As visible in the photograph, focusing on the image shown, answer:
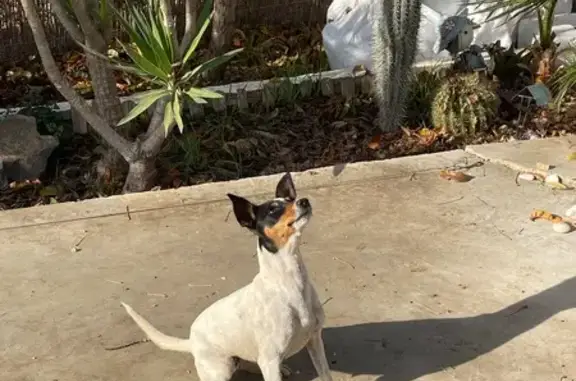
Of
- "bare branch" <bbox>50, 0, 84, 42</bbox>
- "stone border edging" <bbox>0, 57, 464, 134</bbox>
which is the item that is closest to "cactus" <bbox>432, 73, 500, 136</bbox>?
"stone border edging" <bbox>0, 57, 464, 134</bbox>

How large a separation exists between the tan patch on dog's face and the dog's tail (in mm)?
694

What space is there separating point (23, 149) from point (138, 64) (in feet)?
3.91

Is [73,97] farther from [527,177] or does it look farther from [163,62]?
[527,177]

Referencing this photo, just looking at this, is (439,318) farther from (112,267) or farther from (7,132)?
(7,132)

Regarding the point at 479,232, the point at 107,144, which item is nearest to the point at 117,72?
the point at 107,144

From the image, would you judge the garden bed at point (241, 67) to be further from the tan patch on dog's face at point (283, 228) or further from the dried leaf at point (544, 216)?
the tan patch on dog's face at point (283, 228)

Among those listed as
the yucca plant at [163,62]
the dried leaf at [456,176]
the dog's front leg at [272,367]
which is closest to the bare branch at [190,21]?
the yucca plant at [163,62]

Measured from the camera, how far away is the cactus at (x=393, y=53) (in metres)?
6.11

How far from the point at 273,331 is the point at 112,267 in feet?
5.06

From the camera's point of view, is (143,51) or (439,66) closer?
(143,51)

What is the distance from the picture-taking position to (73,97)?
5.53m

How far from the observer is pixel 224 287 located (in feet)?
14.6

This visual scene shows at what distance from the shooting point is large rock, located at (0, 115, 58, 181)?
19.4ft

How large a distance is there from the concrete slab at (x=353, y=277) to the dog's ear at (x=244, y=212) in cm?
80
